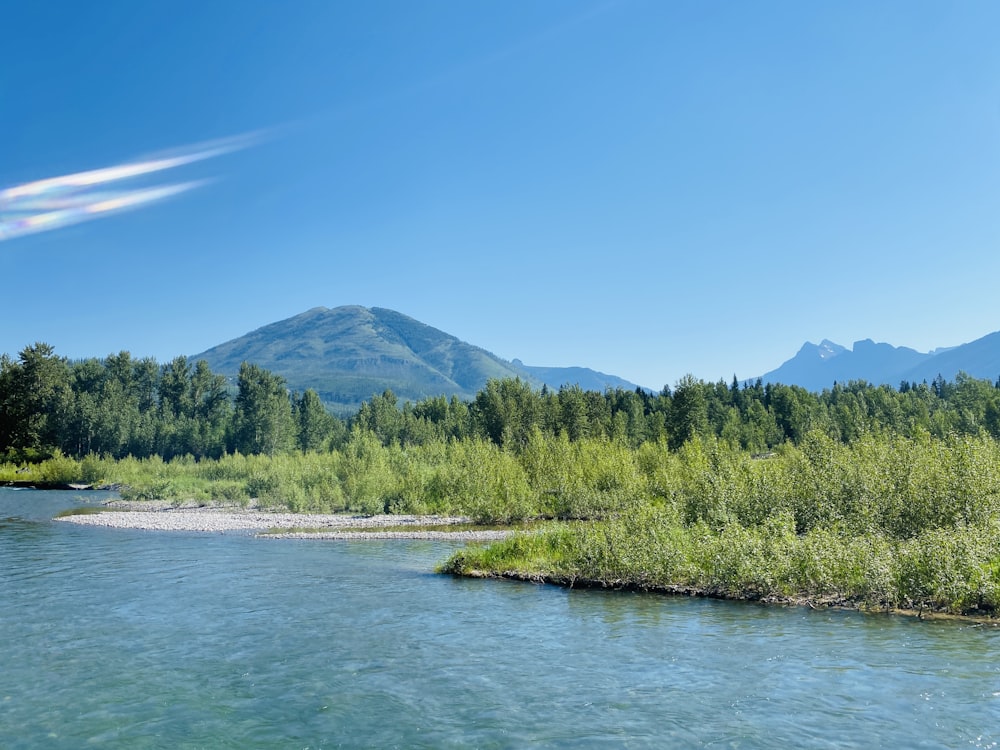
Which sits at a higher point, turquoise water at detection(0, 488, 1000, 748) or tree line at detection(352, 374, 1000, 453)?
tree line at detection(352, 374, 1000, 453)

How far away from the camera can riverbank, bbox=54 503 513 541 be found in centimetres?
5350

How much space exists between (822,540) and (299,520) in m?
48.5

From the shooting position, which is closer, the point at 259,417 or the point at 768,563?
the point at 768,563

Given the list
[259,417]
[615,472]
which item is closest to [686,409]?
[615,472]

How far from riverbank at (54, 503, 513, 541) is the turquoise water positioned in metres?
21.3

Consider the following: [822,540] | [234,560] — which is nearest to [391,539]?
[234,560]

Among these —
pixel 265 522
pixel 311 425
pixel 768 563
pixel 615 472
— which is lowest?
pixel 265 522

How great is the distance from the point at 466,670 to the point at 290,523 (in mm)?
45834

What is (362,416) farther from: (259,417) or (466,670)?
(466,670)

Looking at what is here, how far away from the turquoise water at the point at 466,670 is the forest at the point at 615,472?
253 centimetres

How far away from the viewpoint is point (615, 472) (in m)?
65.1

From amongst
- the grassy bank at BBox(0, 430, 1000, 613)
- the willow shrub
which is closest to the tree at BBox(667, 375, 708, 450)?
the willow shrub

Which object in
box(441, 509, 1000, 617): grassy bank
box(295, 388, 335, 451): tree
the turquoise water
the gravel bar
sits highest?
box(295, 388, 335, 451): tree

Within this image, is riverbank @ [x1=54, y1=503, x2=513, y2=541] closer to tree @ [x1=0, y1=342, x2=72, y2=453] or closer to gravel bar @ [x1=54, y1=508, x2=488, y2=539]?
gravel bar @ [x1=54, y1=508, x2=488, y2=539]
